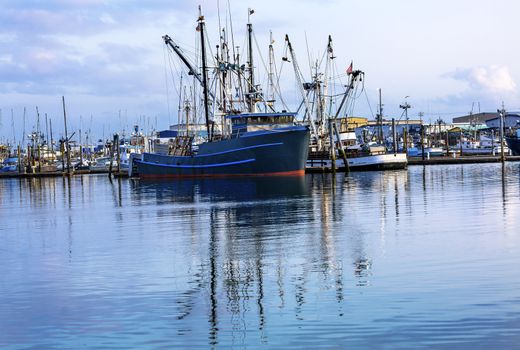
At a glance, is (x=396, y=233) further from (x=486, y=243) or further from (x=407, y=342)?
(x=407, y=342)

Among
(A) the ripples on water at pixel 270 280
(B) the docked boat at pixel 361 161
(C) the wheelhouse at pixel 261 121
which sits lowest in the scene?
(A) the ripples on water at pixel 270 280

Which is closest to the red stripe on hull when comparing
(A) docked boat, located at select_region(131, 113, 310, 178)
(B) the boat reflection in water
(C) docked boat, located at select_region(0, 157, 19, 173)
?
(A) docked boat, located at select_region(131, 113, 310, 178)

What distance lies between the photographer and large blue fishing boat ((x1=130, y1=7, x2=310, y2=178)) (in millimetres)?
87250

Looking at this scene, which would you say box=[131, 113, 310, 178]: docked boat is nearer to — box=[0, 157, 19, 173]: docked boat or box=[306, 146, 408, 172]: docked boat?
box=[306, 146, 408, 172]: docked boat

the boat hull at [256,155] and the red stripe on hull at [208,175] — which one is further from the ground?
the boat hull at [256,155]

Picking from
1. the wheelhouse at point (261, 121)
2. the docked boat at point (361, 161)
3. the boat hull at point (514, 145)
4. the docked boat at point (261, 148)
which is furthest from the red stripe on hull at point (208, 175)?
the boat hull at point (514, 145)

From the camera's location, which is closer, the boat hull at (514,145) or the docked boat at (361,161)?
the docked boat at (361,161)

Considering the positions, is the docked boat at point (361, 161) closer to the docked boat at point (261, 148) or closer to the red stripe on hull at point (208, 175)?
the red stripe on hull at point (208, 175)

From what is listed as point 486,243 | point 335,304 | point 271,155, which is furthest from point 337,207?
point 271,155

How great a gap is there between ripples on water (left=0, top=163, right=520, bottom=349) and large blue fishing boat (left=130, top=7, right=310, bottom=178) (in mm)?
42389

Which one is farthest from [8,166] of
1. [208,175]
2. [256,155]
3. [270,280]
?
[270,280]

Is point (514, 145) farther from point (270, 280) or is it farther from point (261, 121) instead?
point (270, 280)

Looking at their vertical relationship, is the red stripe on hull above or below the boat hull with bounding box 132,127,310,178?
below

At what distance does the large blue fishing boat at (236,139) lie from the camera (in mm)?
87250
